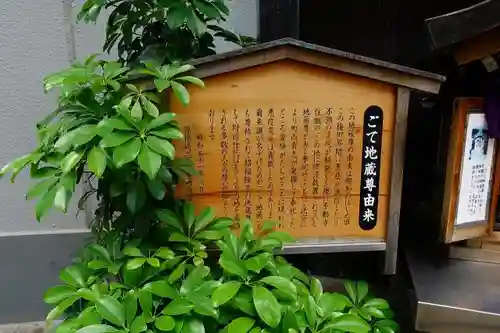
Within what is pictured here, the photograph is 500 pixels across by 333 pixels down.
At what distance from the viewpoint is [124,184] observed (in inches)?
74.3

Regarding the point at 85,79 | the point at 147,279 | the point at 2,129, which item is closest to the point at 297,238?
the point at 147,279

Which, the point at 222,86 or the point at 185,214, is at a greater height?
the point at 222,86

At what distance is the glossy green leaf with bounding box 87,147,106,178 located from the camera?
164cm

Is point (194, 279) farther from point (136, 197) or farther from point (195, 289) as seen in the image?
point (136, 197)

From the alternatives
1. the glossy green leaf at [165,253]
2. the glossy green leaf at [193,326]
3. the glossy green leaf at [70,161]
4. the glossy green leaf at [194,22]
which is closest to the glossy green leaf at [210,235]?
the glossy green leaf at [165,253]

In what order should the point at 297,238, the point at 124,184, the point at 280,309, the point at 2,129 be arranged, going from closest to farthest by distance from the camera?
the point at 280,309 < the point at 124,184 < the point at 297,238 < the point at 2,129

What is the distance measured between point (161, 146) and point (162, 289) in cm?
53

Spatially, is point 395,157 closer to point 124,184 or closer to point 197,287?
point 197,287

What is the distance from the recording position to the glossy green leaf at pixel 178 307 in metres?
1.70

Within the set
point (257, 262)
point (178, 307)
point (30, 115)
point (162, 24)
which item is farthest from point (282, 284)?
point (30, 115)

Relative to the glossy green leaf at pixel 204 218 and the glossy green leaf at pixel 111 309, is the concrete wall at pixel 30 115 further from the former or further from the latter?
the glossy green leaf at pixel 111 309

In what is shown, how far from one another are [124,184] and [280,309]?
76 centimetres

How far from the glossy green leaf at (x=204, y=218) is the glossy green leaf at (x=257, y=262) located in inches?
10.9

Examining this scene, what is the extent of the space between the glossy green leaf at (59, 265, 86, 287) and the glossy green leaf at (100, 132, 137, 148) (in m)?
0.63
